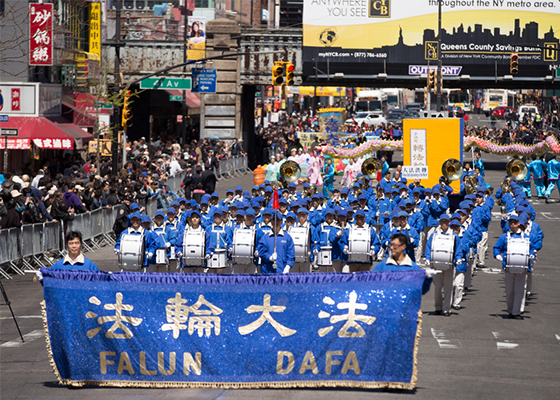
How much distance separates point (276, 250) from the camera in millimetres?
15578

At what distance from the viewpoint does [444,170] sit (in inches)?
1117

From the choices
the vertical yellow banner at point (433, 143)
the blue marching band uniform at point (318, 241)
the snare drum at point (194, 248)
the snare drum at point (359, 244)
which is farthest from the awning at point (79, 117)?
the snare drum at point (359, 244)

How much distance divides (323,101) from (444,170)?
84.7 metres

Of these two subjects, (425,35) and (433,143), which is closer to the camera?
(433,143)

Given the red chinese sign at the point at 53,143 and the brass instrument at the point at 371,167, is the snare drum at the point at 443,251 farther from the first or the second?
the red chinese sign at the point at 53,143

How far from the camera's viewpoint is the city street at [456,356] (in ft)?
30.8

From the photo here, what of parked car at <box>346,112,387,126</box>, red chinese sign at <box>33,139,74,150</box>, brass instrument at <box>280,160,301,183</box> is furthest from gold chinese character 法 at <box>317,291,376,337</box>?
parked car at <box>346,112,387,126</box>

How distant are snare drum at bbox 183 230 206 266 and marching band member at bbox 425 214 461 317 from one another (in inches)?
156

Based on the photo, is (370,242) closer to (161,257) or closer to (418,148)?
(161,257)

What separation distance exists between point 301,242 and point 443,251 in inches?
107

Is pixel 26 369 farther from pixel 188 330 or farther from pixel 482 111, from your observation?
pixel 482 111

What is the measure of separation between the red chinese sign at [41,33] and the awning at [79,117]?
409 centimetres

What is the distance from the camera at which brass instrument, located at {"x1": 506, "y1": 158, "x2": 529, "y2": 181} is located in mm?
30531

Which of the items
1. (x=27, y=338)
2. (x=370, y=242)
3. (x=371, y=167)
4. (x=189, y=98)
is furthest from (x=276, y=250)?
(x=189, y=98)
